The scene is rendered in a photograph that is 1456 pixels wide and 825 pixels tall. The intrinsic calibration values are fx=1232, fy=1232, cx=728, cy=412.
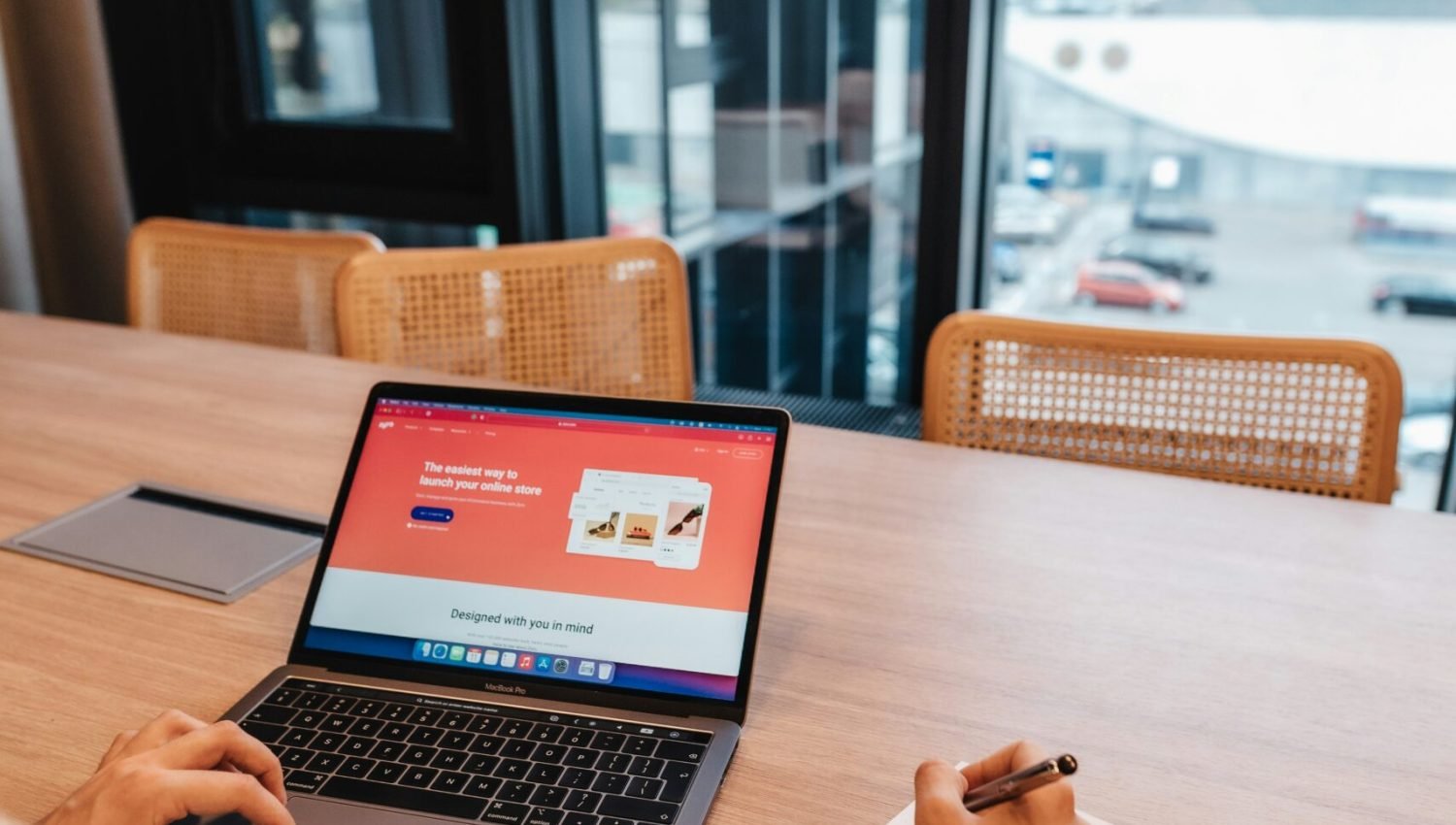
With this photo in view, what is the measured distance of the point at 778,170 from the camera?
9.08 feet

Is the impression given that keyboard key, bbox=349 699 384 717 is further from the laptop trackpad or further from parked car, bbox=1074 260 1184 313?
parked car, bbox=1074 260 1184 313

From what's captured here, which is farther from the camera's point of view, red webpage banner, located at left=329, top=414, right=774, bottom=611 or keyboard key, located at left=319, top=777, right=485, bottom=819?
red webpage banner, located at left=329, top=414, right=774, bottom=611

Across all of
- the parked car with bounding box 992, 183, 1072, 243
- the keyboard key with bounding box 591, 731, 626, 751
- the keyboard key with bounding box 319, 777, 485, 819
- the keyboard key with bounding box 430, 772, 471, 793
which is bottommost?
the keyboard key with bounding box 319, 777, 485, 819

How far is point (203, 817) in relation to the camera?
76 centimetres

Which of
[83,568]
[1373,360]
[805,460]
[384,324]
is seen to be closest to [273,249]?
[384,324]

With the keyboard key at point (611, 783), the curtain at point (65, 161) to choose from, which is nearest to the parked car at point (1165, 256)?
the keyboard key at point (611, 783)

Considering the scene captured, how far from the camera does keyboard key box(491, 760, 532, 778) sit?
0.82m

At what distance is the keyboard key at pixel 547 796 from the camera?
0.79m

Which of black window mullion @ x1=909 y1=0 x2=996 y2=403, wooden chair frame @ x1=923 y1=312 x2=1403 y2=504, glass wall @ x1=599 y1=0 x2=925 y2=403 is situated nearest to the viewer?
wooden chair frame @ x1=923 y1=312 x2=1403 y2=504

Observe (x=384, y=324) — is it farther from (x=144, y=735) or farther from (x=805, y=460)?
(x=144, y=735)

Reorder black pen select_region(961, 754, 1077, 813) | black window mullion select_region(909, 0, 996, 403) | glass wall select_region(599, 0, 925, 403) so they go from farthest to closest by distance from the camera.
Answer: glass wall select_region(599, 0, 925, 403)
black window mullion select_region(909, 0, 996, 403)
black pen select_region(961, 754, 1077, 813)

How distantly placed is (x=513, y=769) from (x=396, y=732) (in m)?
0.10

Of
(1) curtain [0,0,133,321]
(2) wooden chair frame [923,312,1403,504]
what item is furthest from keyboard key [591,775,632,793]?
(1) curtain [0,0,133,321]

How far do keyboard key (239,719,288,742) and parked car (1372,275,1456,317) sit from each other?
2167 millimetres
